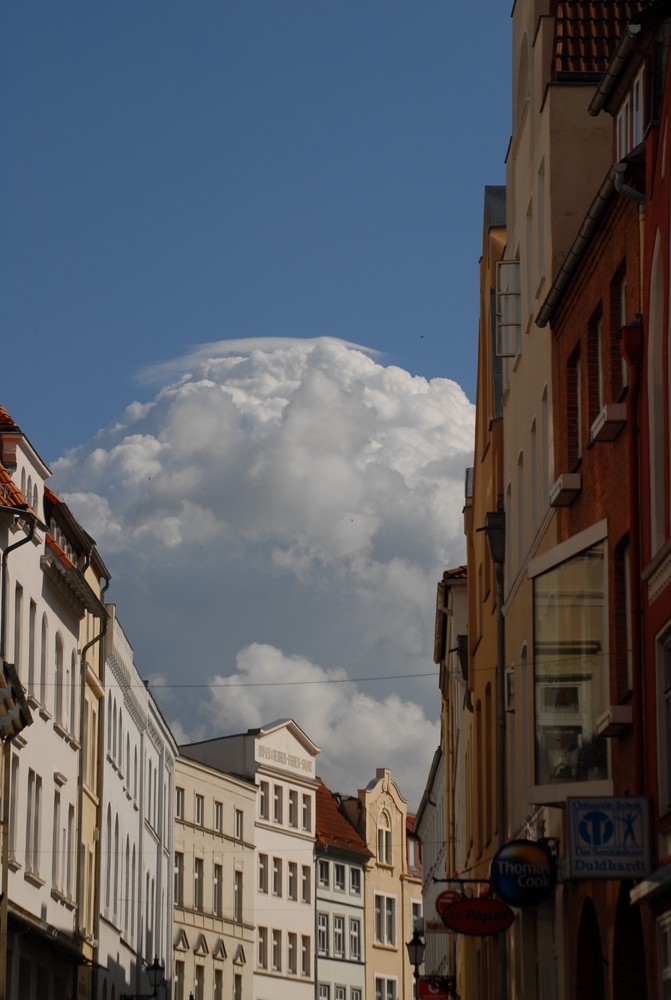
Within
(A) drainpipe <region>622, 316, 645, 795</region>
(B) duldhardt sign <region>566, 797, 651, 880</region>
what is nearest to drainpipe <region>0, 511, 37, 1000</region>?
(A) drainpipe <region>622, 316, 645, 795</region>

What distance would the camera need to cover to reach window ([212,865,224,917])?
3066 inches

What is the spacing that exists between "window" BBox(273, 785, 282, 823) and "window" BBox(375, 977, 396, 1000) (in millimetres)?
12147

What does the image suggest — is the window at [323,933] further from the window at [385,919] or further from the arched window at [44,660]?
the arched window at [44,660]

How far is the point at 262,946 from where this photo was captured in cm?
8306

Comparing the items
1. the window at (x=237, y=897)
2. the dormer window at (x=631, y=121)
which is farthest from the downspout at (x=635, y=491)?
the window at (x=237, y=897)

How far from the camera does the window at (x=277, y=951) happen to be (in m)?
84.1

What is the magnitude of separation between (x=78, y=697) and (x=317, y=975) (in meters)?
48.3

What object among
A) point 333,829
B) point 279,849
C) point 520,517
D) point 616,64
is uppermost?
point 333,829

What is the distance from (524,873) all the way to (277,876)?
63.0 meters

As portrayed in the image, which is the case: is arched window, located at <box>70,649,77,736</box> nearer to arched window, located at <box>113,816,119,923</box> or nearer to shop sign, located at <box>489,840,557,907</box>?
arched window, located at <box>113,816,119,923</box>

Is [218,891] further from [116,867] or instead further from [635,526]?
[635,526]

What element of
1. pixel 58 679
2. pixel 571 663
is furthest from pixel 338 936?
pixel 571 663

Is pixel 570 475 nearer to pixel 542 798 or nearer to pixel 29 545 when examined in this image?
pixel 542 798

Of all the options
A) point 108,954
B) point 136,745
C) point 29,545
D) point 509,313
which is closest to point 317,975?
point 136,745
